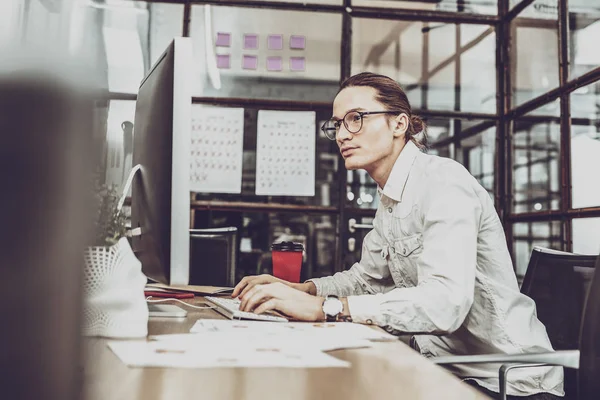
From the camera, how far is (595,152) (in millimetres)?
2297

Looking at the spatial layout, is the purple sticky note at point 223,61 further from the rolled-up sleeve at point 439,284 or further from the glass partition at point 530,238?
the rolled-up sleeve at point 439,284

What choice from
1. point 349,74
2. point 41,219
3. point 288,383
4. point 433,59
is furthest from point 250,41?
point 41,219

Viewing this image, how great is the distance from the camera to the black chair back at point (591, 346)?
867mm

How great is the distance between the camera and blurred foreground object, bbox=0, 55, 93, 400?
14 centimetres

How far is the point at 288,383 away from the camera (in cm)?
61

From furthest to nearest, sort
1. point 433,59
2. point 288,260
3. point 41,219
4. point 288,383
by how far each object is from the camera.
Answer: point 433,59 < point 288,260 < point 288,383 < point 41,219

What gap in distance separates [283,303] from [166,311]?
0.82 ft

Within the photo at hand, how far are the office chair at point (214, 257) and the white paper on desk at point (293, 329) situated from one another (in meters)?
1.19

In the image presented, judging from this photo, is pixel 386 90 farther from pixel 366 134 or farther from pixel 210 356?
pixel 210 356

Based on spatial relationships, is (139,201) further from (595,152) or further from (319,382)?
(595,152)

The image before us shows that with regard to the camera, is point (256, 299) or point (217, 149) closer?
point (256, 299)

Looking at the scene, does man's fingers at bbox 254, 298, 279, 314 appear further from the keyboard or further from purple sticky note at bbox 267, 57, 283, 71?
purple sticky note at bbox 267, 57, 283, 71

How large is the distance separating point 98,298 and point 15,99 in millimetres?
727

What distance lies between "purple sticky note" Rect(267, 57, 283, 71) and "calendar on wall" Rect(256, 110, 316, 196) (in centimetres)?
24
